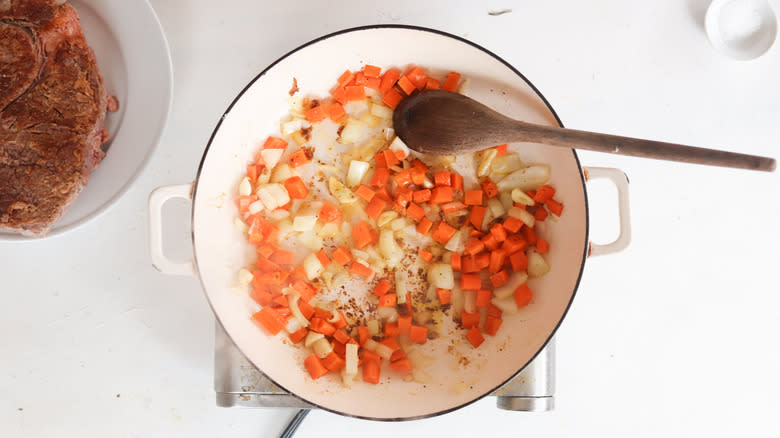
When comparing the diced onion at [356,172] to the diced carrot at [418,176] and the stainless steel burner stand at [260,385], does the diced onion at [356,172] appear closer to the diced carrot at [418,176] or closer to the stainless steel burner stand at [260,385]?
the diced carrot at [418,176]

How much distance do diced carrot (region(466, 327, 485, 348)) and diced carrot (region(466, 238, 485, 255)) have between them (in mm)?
174

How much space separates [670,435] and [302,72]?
1.24 meters

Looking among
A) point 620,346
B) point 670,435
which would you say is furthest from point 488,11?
point 670,435

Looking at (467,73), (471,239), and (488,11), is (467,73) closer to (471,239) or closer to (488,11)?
(488,11)

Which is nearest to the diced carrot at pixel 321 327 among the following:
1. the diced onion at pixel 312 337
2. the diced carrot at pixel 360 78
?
the diced onion at pixel 312 337

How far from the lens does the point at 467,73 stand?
4.08 feet

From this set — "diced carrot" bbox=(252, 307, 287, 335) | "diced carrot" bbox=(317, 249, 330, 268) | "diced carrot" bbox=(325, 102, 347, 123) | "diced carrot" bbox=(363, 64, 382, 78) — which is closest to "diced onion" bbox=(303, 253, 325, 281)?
"diced carrot" bbox=(317, 249, 330, 268)

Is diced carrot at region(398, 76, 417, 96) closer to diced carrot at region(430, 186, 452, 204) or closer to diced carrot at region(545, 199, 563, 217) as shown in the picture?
A: diced carrot at region(430, 186, 452, 204)

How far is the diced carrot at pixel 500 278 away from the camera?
49.8 inches

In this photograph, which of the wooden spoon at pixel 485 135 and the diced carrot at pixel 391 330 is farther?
the diced carrot at pixel 391 330

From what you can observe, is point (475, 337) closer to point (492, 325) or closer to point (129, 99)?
point (492, 325)

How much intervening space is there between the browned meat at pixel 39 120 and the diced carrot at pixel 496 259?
2.89 ft

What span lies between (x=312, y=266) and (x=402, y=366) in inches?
11.7

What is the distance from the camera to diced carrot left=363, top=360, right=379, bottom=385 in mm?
1227
